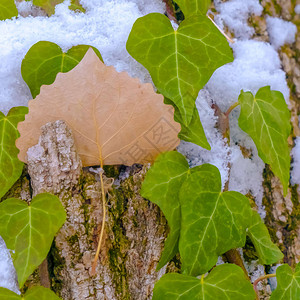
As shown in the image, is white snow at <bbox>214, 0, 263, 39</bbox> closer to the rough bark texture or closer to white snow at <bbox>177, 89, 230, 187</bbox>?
white snow at <bbox>177, 89, 230, 187</bbox>

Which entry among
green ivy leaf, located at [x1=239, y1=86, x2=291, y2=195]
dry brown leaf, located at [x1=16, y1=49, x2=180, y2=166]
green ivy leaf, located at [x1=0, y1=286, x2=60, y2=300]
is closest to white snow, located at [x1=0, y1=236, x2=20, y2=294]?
green ivy leaf, located at [x1=0, y1=286, x2=60, y2=300]

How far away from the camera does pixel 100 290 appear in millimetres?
690

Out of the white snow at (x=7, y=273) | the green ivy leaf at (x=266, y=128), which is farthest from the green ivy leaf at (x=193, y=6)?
the white snow at (x=7, y=273)

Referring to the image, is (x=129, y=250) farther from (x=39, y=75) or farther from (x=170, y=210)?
(x=39, y=75)

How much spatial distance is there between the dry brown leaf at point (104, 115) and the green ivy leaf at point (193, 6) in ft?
0.79

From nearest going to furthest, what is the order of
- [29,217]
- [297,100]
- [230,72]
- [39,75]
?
[29,217]
[39,75]
[230,72]
[297,100]

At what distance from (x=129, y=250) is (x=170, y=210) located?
107mm

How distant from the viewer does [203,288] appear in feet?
2.19

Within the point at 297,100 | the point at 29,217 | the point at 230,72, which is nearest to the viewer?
the point at 29,217

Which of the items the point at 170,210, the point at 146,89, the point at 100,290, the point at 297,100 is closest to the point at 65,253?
the point at 100,290

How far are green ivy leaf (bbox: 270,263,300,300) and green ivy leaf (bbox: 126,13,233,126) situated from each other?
0.31m

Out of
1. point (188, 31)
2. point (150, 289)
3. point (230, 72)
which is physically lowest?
point (150, 289)

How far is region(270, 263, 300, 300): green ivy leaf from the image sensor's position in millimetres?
710

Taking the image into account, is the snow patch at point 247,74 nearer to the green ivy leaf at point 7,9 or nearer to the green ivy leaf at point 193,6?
the green ivy leaf at point 193,6
